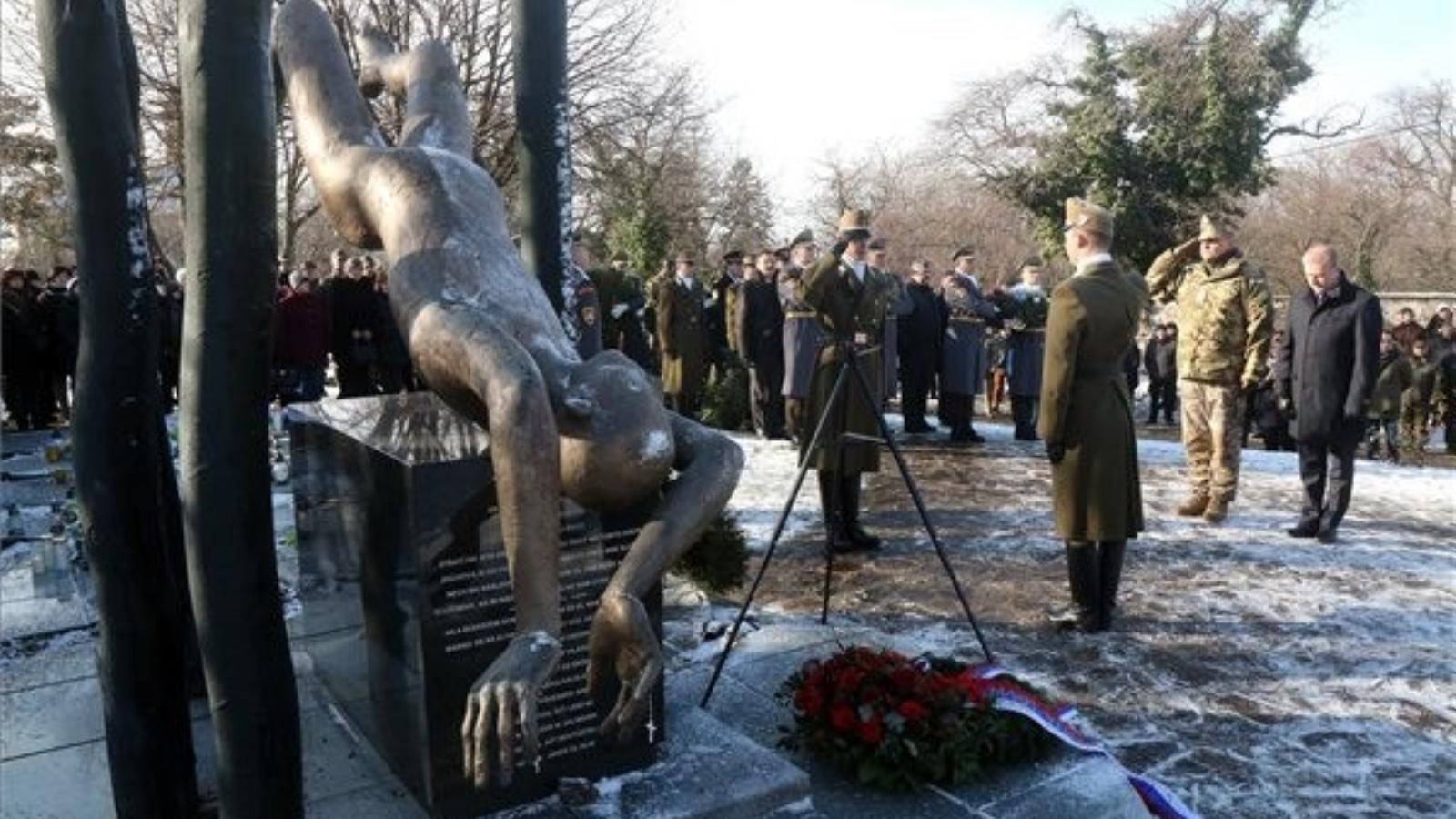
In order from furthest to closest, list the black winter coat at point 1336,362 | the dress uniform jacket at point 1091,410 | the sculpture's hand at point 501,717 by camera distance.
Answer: the black winter coat at point 1336,362 → the dress uniform jacket at point 1091,410 → the sculpture's hand at point 501,717

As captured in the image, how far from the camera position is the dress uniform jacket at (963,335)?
39.5ft

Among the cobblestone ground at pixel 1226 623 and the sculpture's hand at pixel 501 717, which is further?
the cobblestone ground at pixel 1226 623

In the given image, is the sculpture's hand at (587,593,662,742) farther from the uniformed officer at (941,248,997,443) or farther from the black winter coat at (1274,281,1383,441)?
the uniformed officer at (941,248,997,443)

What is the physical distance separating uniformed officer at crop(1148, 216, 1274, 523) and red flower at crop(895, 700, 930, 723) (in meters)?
4.83

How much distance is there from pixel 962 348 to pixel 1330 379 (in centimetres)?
480

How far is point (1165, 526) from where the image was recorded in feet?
26.1

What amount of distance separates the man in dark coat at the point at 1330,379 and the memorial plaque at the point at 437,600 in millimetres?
5752

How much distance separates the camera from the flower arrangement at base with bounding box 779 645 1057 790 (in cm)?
378

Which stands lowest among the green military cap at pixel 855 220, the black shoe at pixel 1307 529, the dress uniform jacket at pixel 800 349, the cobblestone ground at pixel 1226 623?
the cobblestone ground at pixel 1226 623

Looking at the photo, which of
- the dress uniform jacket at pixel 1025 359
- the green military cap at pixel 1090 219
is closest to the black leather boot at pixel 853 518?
the green military cap at pixel 1090 219

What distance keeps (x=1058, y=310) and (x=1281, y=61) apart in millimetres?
20996

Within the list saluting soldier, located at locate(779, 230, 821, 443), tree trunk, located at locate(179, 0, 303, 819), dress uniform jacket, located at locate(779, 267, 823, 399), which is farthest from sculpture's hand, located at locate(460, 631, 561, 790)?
dress uniform jacket, located at locate(779, 267, 823, 399)

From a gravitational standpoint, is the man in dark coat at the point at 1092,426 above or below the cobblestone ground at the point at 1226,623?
above

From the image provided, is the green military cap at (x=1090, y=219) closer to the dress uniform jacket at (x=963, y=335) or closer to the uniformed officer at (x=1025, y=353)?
the dress uniform jacket at (x=963, y=335)
